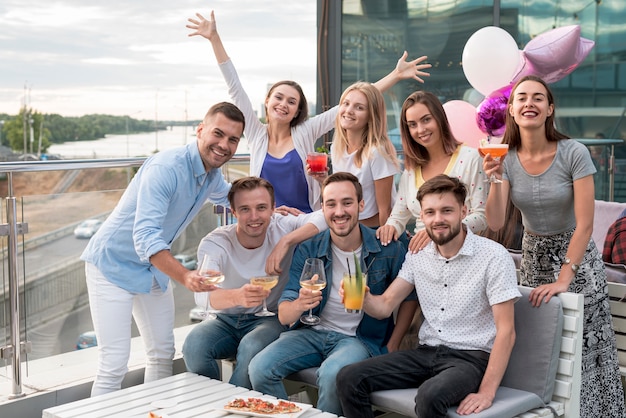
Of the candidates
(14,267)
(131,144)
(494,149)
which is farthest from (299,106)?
(131,144)

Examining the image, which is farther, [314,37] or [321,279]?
[314,37]

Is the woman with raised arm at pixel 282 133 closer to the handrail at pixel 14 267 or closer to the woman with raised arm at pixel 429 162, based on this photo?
the woman with raised arm at pixel 429 162

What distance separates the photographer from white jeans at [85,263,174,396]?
10.0 ft

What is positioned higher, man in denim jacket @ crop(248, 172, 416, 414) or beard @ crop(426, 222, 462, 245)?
beard @ crop(426, 222, 462, 245)

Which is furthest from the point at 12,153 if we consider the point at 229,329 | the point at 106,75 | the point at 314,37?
the point at 229,329

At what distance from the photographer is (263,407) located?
8.50ft

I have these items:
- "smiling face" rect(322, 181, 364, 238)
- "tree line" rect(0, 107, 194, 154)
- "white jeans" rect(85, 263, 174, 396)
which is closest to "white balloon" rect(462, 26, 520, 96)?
"smiling face" rect(322, 181, 364, 238)

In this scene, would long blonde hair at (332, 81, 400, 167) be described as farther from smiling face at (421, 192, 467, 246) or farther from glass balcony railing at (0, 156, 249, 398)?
glass balcony railing at (0, 156, 249, 398)

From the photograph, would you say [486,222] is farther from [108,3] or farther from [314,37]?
[108,3]

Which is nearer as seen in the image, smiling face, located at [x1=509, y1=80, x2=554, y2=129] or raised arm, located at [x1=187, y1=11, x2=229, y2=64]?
smiling face, located at [x1=509, y1=80, x2=554, y2=129]

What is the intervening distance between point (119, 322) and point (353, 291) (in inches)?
40.3

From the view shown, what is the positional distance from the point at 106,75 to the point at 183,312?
39100 mm

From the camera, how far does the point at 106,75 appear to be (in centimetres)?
4125

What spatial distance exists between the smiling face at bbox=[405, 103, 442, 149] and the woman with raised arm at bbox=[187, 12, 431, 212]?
0.71 meters
